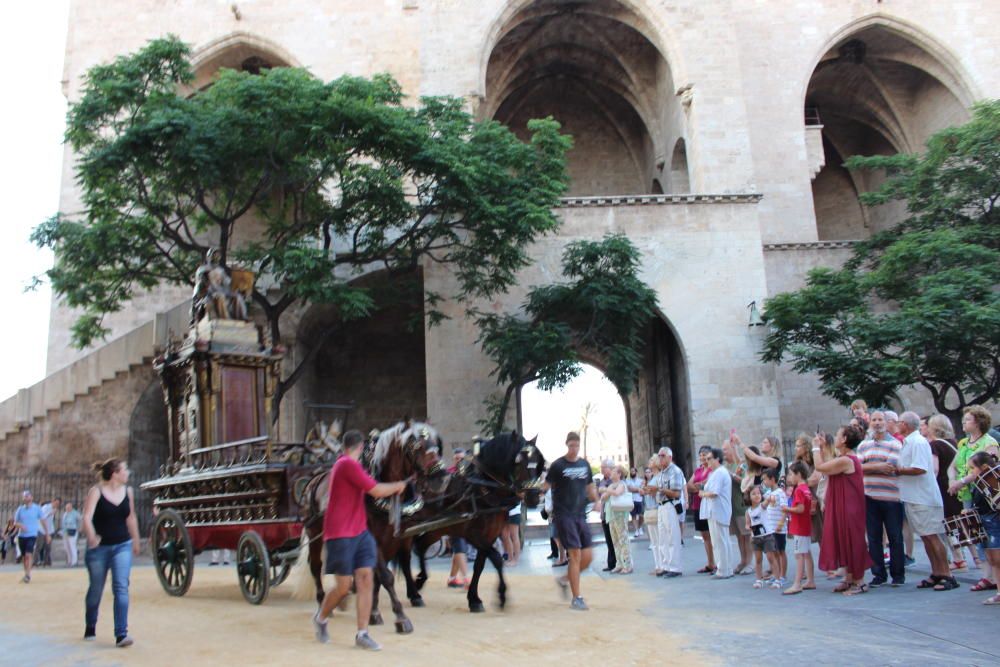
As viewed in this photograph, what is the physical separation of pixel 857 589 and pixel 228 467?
20.8 ft

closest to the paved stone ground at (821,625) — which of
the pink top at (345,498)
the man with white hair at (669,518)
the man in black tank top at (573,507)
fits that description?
the man in black tank top at (573,507)

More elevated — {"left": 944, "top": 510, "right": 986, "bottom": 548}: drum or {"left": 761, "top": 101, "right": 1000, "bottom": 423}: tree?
{"left": 761, "top": 101, "right": 1000, "bottom": 423}: tree

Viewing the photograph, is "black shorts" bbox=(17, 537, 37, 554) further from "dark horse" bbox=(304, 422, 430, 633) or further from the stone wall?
"dark horse" bbox=(304, 422, 430, 633)

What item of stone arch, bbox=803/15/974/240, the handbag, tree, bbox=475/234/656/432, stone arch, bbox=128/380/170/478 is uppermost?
stone arch, bbox=803/15/974/240

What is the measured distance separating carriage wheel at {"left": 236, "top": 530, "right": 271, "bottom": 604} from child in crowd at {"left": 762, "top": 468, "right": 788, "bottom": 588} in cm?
497

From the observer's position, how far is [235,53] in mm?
24828

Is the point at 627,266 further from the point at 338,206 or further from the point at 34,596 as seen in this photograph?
the point at 34,596

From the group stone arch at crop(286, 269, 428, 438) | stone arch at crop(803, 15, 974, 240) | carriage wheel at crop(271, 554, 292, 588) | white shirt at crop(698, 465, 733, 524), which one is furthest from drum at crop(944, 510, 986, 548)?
stone arch at crop(286, 269, 428, 438)

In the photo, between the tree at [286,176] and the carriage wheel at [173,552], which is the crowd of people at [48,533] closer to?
the tree at [286,176]

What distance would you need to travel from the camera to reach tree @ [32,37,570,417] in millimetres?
15555

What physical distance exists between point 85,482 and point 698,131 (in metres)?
16.9

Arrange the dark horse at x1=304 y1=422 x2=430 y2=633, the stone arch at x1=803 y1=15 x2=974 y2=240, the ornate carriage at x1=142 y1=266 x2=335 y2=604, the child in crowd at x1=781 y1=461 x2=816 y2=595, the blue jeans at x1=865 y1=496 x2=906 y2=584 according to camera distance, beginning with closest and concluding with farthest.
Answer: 1. the dark horse at x1=304 y1=422 x2=430 y2=633
2. the blue jeans at x1=865 y1=496 x2=906 y2=584
3. the child in crowd at x1=781 y1=461 x2=816 y2=595
4. the ornate carriage at x1=142 y1=266 x2=335 y2=604
5. the stone arch at x1=803 y1=15 x2=974 y2=240

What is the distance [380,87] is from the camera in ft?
54.7

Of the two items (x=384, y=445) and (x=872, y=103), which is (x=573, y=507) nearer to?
(x=384, y=445)
